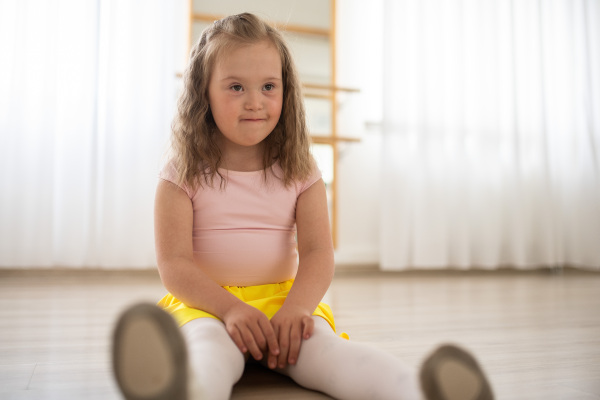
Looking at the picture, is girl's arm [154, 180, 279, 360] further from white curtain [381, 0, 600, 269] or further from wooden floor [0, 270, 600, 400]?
white curtain [381, 0, 600, 269]

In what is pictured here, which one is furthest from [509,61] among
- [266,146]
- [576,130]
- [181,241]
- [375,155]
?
[181,241]

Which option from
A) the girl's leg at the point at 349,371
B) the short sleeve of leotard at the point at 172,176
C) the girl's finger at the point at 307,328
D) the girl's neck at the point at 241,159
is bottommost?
the girl's leg at the point at 349,371

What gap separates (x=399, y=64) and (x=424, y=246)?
84cm

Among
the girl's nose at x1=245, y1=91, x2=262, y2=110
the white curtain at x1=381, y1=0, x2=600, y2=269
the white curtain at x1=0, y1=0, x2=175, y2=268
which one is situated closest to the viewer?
the girl's nose at x1=245, y1=91, x2=262, y2=110

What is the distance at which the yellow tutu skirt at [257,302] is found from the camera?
69cm

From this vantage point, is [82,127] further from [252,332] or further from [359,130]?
Result: [252,332]

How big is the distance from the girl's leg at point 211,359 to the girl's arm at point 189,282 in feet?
0.05

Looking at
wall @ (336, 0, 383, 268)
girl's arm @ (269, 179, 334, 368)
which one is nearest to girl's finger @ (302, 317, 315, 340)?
girl's arm @ (269, 179, 334, 368)

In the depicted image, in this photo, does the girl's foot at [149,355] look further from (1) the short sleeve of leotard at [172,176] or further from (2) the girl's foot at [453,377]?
Answer: (1) the short sleeve of leotard at [172,176]

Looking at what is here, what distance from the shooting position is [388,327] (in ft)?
3.58

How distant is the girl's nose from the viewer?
0.76 m

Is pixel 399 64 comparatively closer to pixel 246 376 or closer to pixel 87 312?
pixel 87 312

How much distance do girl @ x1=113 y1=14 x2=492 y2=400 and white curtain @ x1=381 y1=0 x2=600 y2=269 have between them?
1.51 m

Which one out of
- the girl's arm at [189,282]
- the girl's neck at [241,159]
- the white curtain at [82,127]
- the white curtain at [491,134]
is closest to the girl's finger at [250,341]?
the girl's arm at [189,282]
